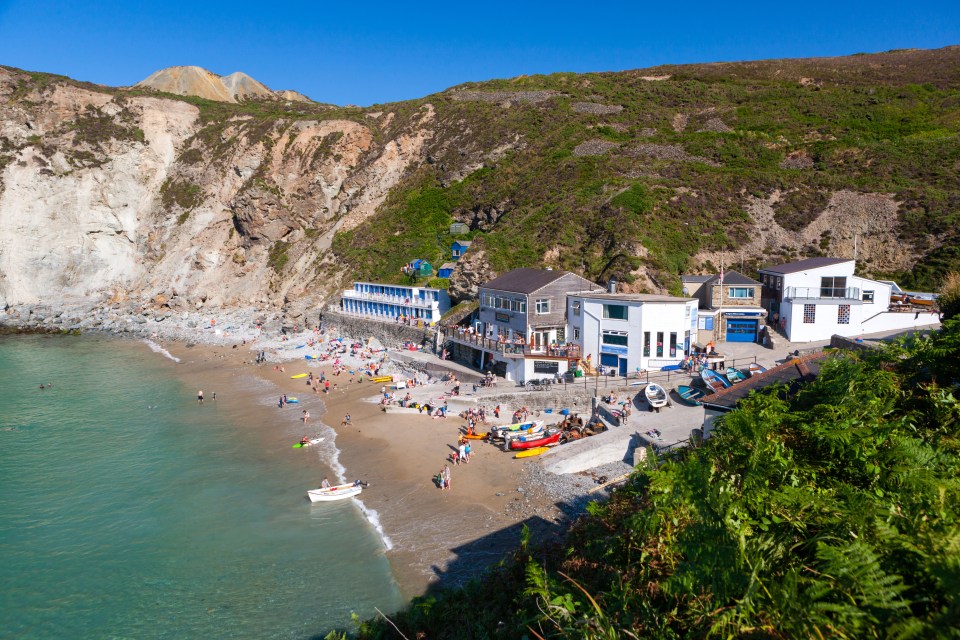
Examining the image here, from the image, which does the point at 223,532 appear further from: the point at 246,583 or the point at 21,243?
the point at 21,243

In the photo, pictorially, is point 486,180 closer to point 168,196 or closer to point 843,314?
point 843,314

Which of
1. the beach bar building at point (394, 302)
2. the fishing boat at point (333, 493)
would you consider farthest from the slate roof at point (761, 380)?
the beach bar building at point (394, 302)

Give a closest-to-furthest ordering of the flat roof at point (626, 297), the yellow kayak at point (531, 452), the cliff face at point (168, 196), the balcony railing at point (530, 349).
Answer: the yellow kayak at point (531, 452), the flat roof at point (626, 297), the balcony railing at point (530, 349), the cliff face at point (168, 196)

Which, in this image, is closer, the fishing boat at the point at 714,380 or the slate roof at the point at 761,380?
the slate roof at the point at 761,380

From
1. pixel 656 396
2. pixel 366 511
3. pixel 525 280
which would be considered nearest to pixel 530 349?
pixel 525 280

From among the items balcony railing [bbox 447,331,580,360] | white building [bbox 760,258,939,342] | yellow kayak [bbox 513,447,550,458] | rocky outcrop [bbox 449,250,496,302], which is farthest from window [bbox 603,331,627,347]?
rocky outcrop [bbox 449,250,496,302]

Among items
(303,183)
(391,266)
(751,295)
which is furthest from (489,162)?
(751,295)

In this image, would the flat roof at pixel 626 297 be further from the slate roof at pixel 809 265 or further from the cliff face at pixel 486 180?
the slate roof at pixel 809 265
